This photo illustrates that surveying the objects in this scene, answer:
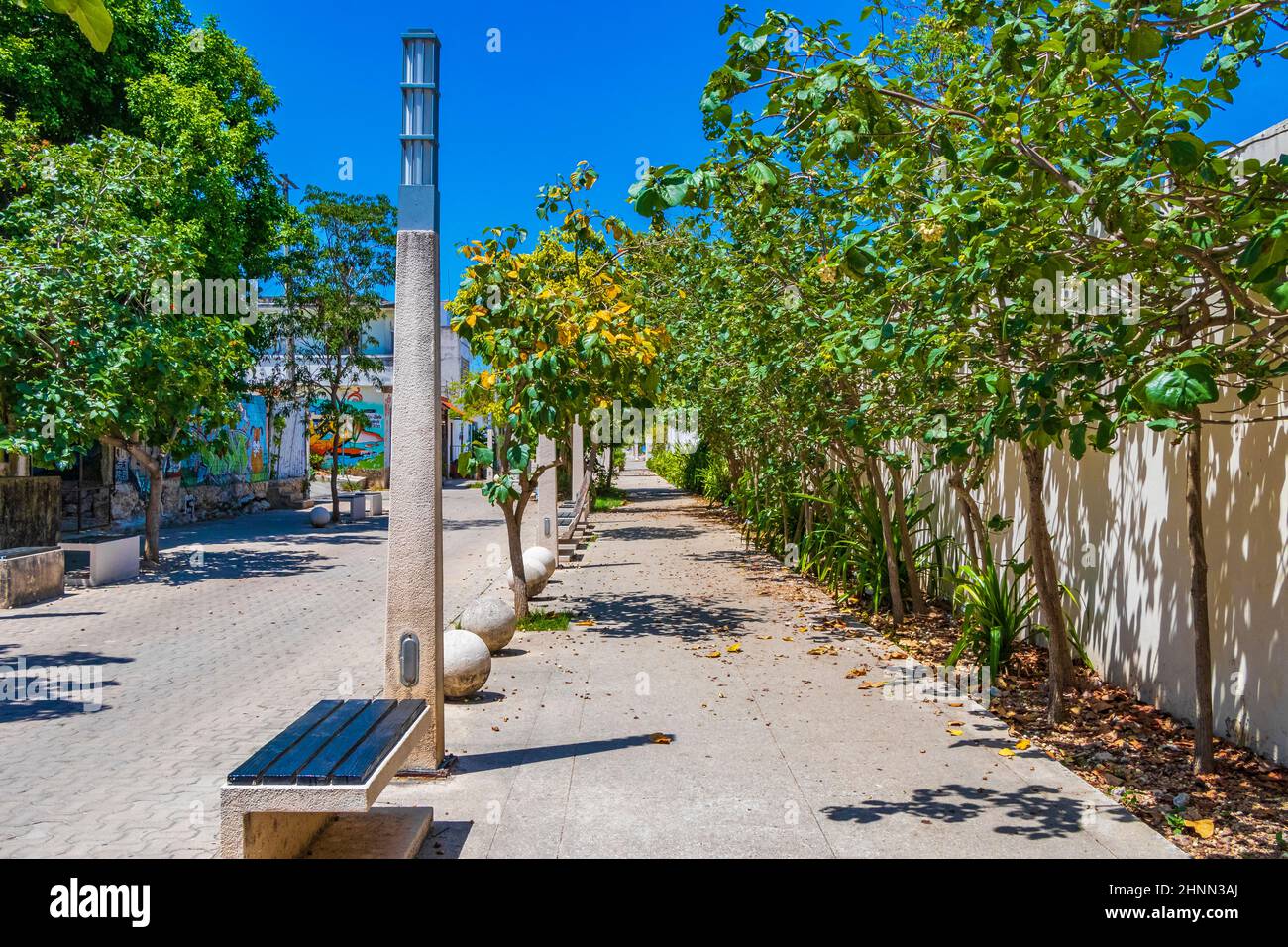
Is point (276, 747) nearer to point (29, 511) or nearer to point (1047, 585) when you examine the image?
point (1047, 585)

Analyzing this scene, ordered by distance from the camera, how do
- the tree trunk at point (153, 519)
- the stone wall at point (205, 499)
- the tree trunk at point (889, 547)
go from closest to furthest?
1. the tree trunk at point (889, 547)
2. the tree trunk at point (153, 519)
3. the stone wall at point (205, 499)

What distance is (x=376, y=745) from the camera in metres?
4.04

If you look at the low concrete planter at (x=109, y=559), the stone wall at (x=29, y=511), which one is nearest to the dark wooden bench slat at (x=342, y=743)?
the low concrete planter at (x=109, y=559)

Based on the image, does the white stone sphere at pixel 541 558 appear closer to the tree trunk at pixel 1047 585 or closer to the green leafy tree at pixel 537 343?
the green leafy tree at pixel 537 343

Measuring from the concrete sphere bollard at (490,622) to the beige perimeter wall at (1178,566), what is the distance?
468 centimetres

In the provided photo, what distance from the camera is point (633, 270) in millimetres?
17828

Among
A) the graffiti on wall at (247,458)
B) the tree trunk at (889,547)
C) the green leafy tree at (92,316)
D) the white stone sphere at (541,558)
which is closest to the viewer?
the tree trunk at (889,547)

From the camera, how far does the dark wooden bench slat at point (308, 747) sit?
364 centimetres

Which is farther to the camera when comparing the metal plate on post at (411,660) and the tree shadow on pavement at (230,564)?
the tree shadow on pavement at (230,564)

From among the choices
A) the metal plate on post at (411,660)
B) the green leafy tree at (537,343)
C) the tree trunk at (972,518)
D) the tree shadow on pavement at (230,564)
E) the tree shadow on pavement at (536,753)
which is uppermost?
the green leafy tree at (537,343)

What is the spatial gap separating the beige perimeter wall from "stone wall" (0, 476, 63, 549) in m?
14.5

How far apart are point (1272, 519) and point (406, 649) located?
15.6 feet

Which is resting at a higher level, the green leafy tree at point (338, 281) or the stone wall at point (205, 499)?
the green leafy tree at point (338, 281)
